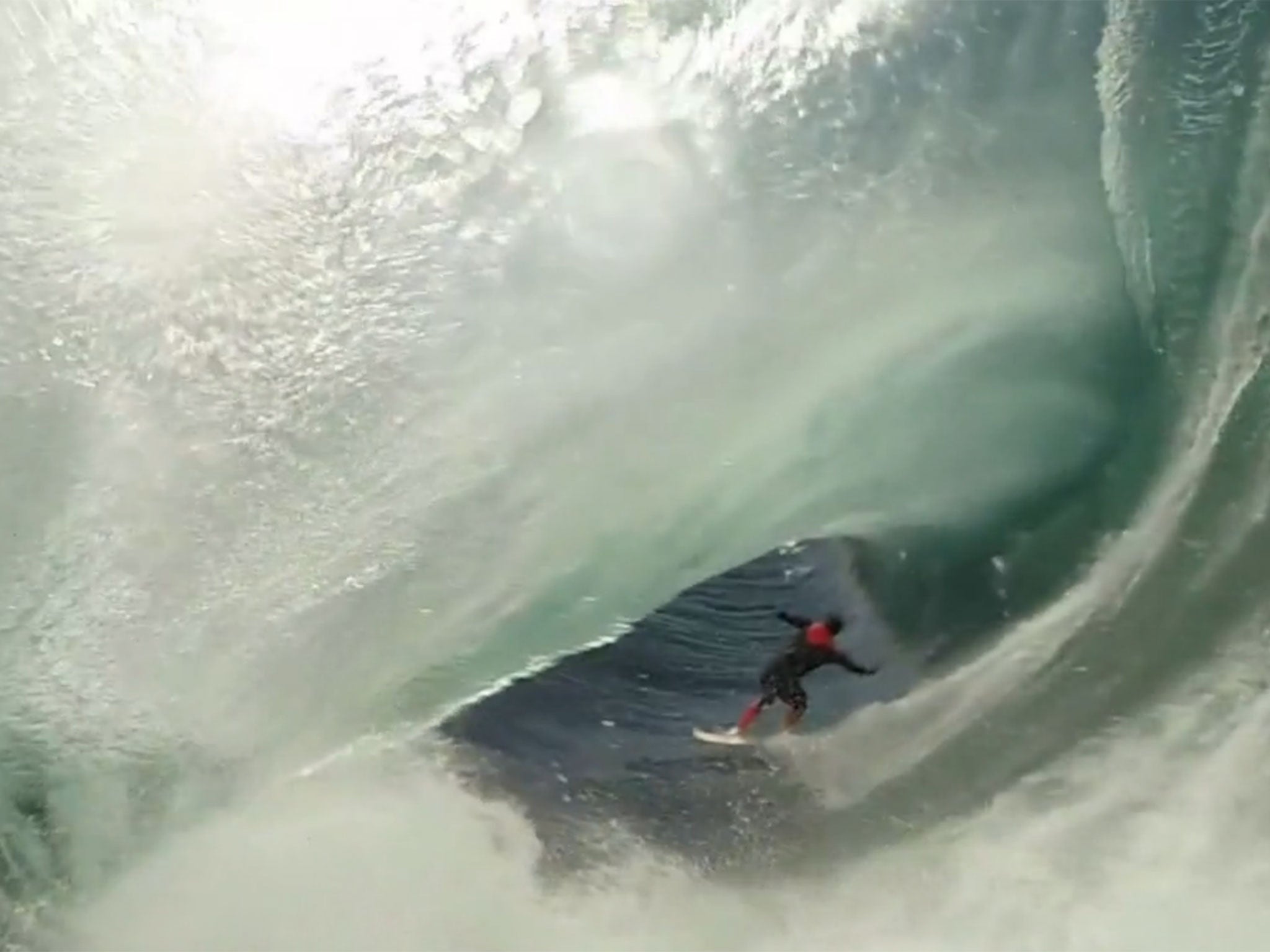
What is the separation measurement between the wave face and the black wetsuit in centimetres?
1

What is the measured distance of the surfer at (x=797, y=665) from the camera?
28.3 inches

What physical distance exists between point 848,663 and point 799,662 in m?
0.03

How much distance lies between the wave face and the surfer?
0.04ft

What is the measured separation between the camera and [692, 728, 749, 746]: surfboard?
2.38ft

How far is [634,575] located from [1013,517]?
0.22m

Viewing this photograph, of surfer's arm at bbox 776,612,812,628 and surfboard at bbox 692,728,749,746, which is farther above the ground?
surfer's arm at bbox 776,612,812,628

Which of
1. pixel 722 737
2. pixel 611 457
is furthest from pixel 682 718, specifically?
pixel 611 457

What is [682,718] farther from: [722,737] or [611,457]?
[611,457]

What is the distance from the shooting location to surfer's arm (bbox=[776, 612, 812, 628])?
2.36 ft

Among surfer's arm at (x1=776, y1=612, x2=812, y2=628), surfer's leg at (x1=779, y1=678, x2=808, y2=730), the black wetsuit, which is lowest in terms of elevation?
surfer's leg at (x1=779, y1=678, x2=808, y2=730)

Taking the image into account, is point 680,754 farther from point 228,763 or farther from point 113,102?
point 113,102

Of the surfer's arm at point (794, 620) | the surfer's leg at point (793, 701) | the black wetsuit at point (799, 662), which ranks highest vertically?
the surfer's arm at point (794, 620)

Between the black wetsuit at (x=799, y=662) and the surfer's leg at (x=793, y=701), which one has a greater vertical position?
the black wetsuit at (x=799, y=662)

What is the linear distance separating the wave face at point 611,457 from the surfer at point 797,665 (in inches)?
0.4
